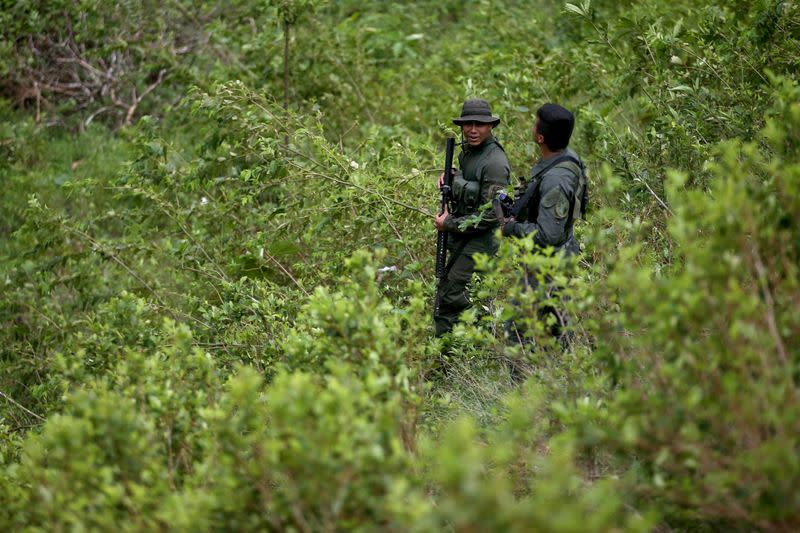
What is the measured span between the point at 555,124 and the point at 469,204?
944mm

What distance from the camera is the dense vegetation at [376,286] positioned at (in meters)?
2.83

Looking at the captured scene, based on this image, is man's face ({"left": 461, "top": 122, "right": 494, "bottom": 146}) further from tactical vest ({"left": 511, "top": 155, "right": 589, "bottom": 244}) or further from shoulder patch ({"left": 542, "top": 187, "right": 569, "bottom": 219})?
shoulder patch ({"left": 542, "top": 187, "right": 569, "bottom": 219})

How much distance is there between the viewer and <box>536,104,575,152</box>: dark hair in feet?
15.8

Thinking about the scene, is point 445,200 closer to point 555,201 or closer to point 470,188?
point 470,188

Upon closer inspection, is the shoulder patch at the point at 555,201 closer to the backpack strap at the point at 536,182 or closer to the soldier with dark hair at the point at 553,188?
the soldier with dark hair at the point at 553,188

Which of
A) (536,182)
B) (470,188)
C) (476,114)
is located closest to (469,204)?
(470,188)

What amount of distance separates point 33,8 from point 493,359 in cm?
792

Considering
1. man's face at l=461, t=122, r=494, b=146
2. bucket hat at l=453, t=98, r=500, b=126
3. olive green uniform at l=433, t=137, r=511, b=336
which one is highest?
bucket hat at l=453, t=98, r=500, b=126

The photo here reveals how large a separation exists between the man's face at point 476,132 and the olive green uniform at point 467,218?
41 mm

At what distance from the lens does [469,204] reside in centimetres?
557

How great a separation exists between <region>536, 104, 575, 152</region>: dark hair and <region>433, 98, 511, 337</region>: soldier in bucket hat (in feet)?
2.04

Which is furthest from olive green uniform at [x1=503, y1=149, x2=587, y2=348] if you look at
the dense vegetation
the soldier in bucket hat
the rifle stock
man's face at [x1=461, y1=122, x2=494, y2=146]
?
the rifle stock

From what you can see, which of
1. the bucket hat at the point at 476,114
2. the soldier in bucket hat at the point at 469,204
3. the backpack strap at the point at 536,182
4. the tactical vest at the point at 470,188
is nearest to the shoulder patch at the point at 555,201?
the backpack strap at the point at 536,182

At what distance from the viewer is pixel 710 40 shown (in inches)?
246
